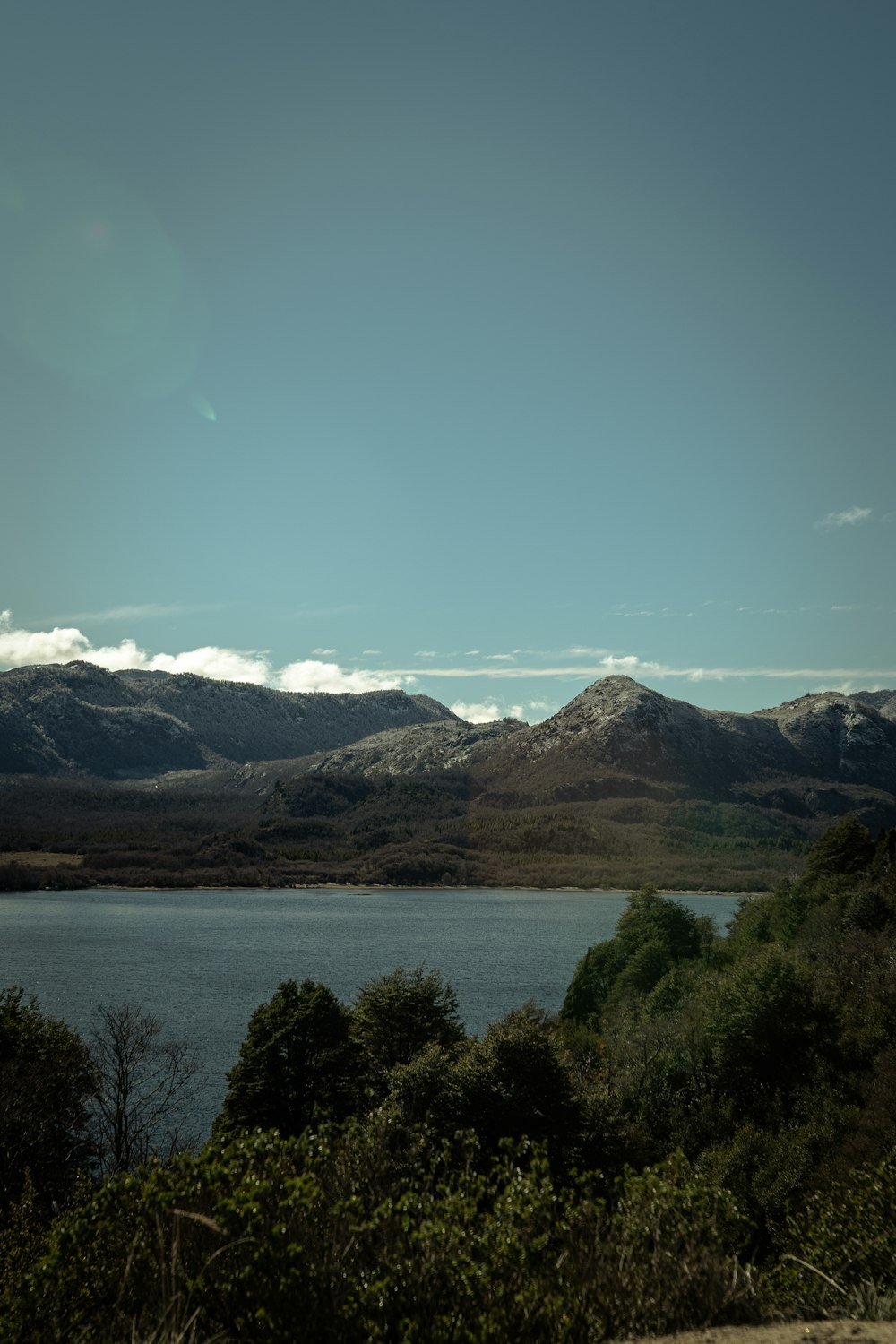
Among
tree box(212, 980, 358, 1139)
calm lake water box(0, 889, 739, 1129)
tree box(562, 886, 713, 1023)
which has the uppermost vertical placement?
tree box(212, 980, 358, 1139)

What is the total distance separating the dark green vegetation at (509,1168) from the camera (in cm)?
1382

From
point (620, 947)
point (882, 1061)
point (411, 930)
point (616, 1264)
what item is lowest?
point (411, 930)

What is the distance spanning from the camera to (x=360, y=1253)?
15.1 meters

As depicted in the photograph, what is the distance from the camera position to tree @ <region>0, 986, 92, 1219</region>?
32.7 metres

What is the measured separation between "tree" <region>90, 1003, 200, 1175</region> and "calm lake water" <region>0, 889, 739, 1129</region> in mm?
1565

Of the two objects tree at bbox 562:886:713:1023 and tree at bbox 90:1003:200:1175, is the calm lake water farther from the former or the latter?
tree at bbox 562:886:713:1023

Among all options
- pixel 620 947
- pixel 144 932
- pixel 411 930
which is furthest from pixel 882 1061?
pixel 144 932

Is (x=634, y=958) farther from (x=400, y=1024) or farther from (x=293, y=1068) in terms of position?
(x=293, y=1068)

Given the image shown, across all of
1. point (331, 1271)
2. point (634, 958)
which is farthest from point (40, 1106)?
point (634, 958)

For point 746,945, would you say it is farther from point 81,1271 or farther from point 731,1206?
point 81,1271

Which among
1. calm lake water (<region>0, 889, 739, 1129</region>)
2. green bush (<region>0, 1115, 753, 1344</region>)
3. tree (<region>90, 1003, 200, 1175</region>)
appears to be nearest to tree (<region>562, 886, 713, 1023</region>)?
calm lake water (<region>0, 889, 739, 1129</region>)

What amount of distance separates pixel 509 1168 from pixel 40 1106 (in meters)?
24.0

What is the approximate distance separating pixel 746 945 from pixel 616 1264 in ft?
204

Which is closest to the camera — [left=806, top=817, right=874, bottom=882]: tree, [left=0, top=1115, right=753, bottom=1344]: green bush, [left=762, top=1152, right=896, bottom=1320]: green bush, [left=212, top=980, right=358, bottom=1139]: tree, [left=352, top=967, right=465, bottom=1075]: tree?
[left=0, top=1115, right=753, bottom=1344]: green bush
